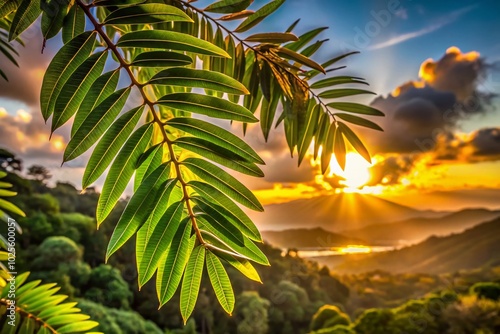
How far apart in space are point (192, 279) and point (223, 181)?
92mm

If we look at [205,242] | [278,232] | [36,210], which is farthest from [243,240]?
[278,232]

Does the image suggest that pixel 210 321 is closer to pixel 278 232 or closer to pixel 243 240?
pixel 278 232

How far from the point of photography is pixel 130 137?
1.03 feet

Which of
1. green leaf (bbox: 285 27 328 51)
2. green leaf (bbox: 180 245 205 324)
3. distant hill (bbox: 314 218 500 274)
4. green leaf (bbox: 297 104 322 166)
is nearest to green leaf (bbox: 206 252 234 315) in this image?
green leaf (bbox: 180 245 205 324)

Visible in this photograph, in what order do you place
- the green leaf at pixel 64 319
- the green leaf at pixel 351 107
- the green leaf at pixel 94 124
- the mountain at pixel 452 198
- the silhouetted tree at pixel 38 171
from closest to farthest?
the green leaf at pixel 94 124 → the green leaf at pixel 64 319 → the green leaf at pixel 351 107 → the silhouetted tree at pixel 38 171 → the mountain at pixel 452 198

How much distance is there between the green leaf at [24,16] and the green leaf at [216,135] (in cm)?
13

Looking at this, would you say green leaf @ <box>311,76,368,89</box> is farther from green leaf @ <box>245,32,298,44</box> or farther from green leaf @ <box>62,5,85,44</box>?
green leaf @ <box>62,5,85,44</box>

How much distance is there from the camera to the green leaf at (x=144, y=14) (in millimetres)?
305

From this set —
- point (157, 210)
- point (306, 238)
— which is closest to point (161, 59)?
point (157, 210)

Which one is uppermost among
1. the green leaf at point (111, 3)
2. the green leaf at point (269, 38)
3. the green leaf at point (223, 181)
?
the green leaf at point (269, 38)

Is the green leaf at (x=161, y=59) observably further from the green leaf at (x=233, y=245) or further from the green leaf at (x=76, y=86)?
the green leaf at (x=233, y=245)

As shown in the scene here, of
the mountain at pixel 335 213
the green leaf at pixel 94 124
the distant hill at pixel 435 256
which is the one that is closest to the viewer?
the green leaf at pixel 94 124

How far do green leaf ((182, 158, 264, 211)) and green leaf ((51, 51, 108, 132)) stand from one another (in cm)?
9

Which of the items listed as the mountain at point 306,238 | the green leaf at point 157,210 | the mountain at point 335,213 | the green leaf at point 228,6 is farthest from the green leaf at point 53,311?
the mountain at point 306,238
